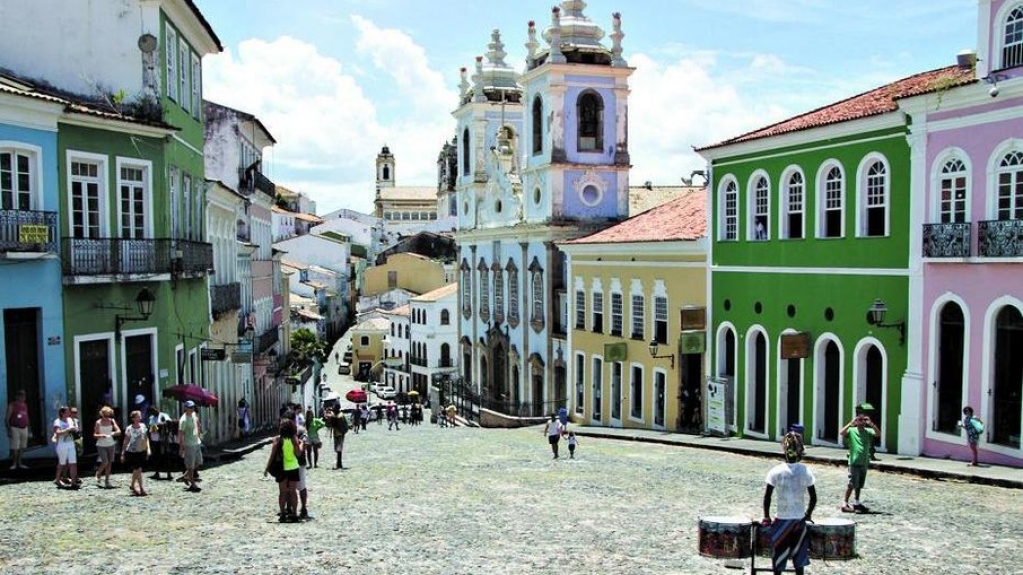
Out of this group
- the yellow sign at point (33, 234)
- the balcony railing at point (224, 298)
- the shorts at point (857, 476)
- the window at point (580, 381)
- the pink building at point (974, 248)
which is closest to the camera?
the shorts at point (857, 476)

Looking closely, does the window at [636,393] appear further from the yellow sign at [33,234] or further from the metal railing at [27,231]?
the yellow sign at [33,234]

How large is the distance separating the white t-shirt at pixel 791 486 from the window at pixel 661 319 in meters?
20.9

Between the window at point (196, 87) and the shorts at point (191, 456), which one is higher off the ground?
the window at point (196, 87)

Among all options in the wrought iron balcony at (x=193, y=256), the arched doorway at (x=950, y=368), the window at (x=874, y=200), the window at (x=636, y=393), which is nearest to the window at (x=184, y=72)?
the wrought iron balcony at (x=193, y=256)

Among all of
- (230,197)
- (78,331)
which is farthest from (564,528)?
(230,197)

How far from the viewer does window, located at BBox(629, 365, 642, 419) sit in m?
32.5

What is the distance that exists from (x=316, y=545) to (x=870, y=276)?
1389 centimetres

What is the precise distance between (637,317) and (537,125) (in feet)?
46.4

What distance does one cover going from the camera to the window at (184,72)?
923 inches

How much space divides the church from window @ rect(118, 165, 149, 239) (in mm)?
20729

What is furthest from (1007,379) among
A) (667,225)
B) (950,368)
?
(667,225)

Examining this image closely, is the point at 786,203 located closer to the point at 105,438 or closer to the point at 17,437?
the point at 105,438

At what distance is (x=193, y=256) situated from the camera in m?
22.4

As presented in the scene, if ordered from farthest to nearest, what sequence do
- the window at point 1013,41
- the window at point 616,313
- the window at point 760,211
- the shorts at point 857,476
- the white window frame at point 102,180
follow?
the window at point 616,313
the window at point 760,211
the white window frame at point 102,180
the window at point 1013,41
the shorts at point 857,476
